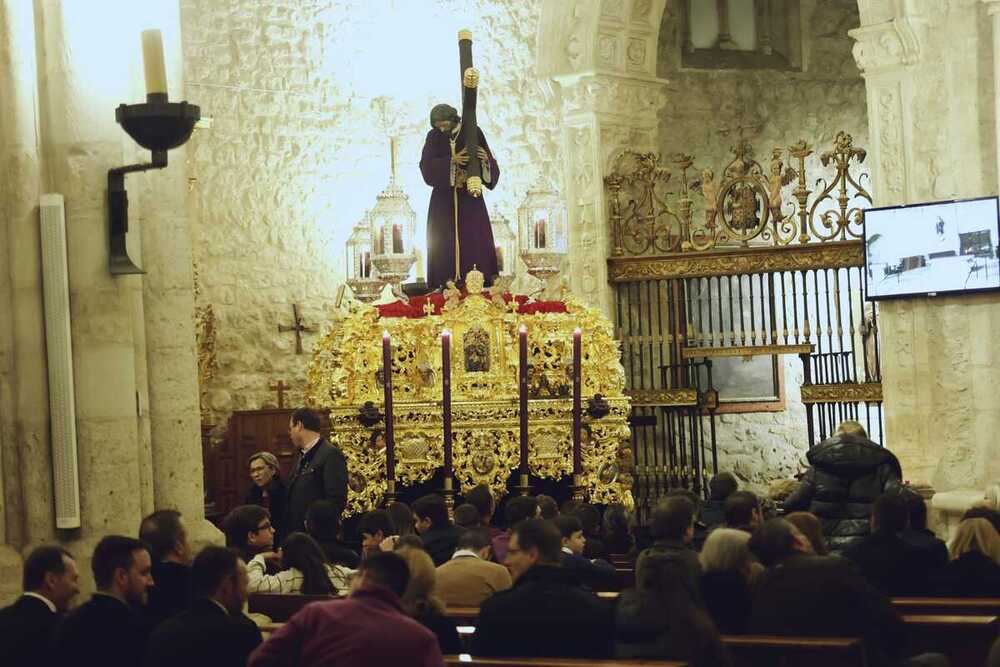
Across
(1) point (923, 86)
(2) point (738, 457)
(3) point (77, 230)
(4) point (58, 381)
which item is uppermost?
(1) point (923, 86)

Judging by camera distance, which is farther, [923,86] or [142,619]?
[923,86]

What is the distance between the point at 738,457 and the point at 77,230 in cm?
978

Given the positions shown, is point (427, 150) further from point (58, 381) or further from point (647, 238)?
point (58, 381)

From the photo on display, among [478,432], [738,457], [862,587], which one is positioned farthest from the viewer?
[738,457]

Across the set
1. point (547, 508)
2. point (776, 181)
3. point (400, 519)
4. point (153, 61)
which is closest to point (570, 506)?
point (547, 508)

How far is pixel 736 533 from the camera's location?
6602 mm

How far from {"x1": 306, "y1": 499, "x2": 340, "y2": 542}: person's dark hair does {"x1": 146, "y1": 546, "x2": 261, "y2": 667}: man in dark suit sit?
2578 mm

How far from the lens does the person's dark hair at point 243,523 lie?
7910mm

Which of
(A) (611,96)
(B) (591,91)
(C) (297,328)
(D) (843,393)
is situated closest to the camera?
(D) (843,393)

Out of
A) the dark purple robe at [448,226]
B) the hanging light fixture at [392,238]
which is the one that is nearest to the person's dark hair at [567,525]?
the hanging light fixture at [392,238]

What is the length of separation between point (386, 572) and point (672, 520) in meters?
A: 2.31

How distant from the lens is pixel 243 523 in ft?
26.0

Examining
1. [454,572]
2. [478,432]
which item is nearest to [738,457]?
[478,432]

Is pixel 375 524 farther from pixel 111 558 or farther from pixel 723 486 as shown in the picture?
pixel 111 558
